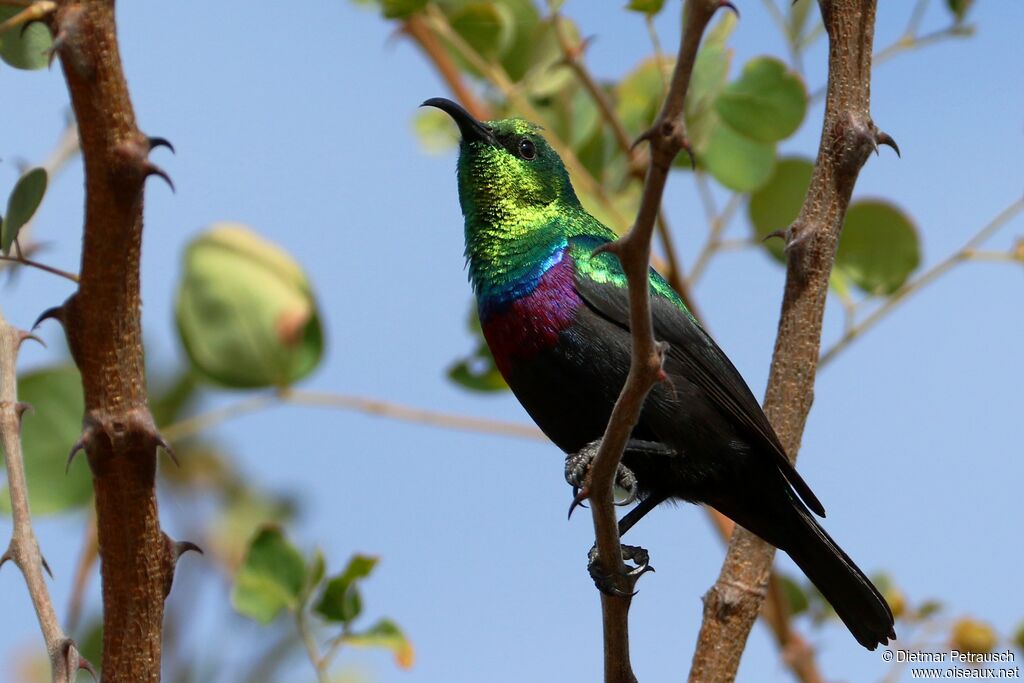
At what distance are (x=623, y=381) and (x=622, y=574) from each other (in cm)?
90

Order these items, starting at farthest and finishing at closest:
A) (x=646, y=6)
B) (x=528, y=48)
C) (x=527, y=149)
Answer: (x=528, y=48), (x=527, y=149), (x=646, y=6)

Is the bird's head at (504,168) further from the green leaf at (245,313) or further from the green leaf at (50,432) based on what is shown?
the green leaf at (50,432)

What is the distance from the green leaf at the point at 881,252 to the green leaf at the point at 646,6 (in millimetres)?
1147

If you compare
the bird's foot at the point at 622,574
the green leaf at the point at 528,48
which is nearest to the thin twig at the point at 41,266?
the bird's foot at the point at 622,574

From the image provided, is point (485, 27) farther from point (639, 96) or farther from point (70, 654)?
point (70, 654)

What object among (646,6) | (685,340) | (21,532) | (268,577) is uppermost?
(646,6)

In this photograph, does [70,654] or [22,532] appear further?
[22,532]

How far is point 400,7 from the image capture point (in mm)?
3693

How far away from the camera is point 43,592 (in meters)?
2.21

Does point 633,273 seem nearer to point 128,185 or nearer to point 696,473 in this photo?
point 128,185

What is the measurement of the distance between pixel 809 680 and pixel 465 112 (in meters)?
2.00

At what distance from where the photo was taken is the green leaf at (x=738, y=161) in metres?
4.06

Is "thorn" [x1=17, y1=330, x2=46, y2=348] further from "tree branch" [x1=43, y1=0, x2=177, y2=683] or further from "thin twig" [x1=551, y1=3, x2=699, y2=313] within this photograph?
"thin twig" [x1=551, y1=3, x2=699, y2=313]

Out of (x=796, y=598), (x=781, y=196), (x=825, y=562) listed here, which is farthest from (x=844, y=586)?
(x=781, y=196)
